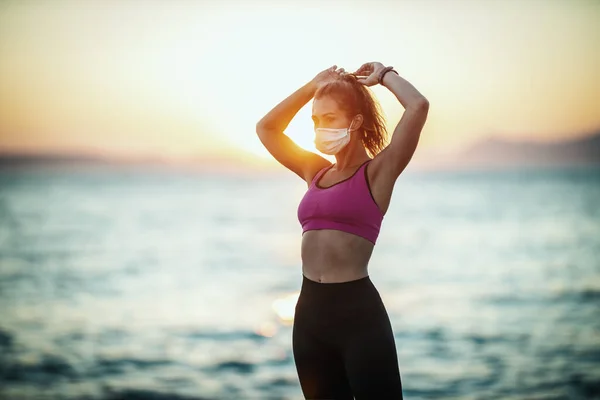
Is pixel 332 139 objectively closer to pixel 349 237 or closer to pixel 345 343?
pixel 349 237

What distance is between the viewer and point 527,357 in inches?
484

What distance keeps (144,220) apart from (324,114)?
4370 cm

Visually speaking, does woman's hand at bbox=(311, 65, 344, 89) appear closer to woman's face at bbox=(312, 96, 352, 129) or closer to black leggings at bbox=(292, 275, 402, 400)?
woman's face at bbox=(312, 96, 352, 129)

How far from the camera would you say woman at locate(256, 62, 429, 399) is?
355 centimetres

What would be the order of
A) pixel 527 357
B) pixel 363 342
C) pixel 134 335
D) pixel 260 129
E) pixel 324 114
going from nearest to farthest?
1. pixel 363 342
2. pixel 324 114
3. pixel 260 129
4. pixel 527 357
5. pixel 134 335

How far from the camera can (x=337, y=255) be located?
3.63 metres

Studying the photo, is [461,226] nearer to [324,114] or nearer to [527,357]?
[527,357]

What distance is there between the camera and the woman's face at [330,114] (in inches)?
150

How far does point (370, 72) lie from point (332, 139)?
410 millimetres

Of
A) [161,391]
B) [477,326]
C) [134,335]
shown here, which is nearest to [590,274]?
[477,326]

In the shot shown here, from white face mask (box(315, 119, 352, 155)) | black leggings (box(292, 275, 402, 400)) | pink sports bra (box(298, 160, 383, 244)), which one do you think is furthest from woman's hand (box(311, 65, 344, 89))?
black leggings (box(292, 275, 402, 400))

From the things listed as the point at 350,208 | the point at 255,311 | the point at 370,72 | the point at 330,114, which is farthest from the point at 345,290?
the point at 255,311

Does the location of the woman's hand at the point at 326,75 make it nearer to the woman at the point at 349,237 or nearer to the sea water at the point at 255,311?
the woman at the point at 349,237

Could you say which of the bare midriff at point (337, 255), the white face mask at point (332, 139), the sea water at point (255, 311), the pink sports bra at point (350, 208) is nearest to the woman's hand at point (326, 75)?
the white face mask at point (332, 139)
